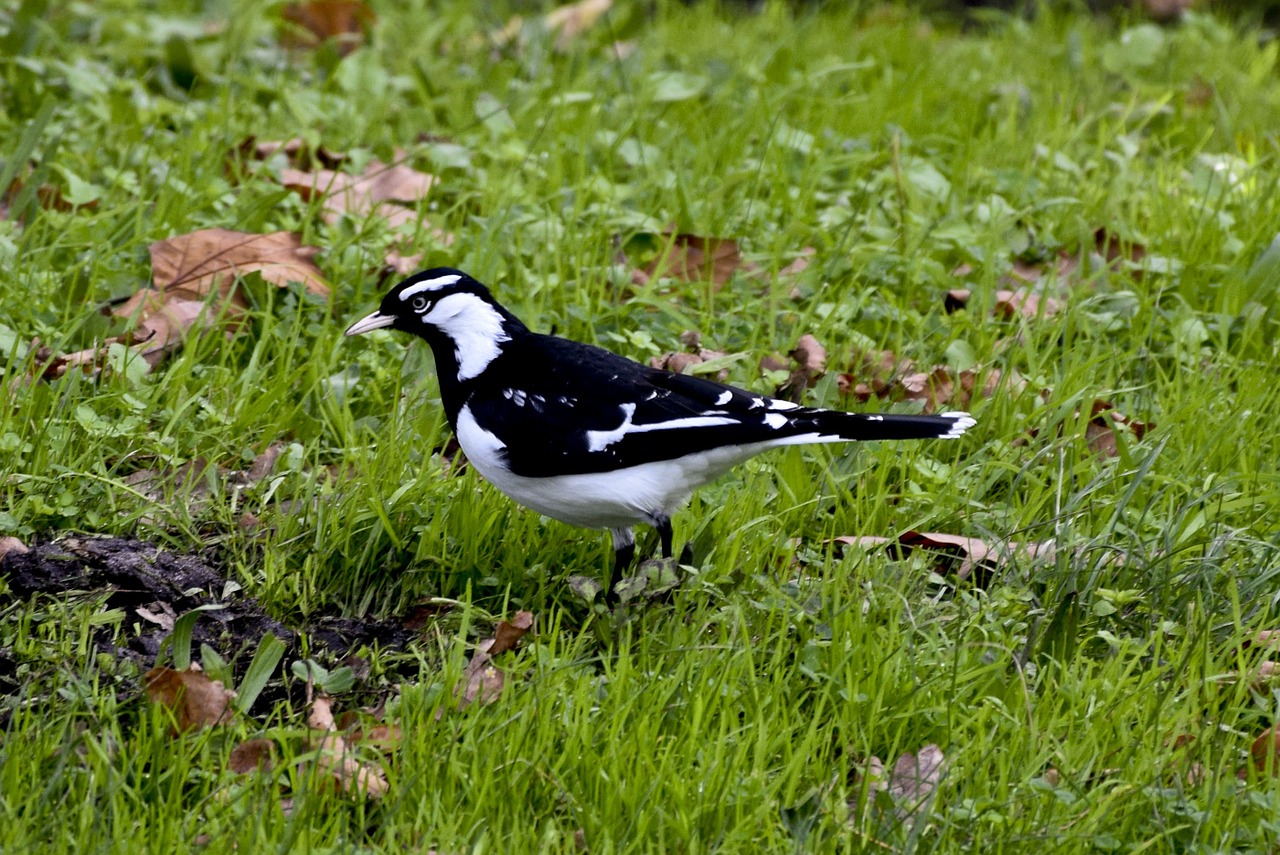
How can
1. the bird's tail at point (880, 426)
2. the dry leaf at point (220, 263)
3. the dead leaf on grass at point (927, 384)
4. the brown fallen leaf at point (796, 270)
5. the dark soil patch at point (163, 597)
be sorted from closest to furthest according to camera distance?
1. the dark soil patch at point (163, 597)
2. the bird's tail at point (880, 426)
3. the dead leaf on grass at point (927, 384)
4. the dry leaf at point (220, 263)
5. the brown fallen leaf at point (796, 270)

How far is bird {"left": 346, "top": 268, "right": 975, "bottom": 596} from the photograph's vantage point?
3545 millimetres

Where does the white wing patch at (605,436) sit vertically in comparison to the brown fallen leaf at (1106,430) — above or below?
above

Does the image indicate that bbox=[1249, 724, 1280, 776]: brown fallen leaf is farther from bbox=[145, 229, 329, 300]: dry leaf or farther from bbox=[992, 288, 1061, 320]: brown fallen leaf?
bbox=[145, 229, 329, 300]: dry leaf

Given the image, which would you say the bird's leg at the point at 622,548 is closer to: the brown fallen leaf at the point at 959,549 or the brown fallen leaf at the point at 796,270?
the brown fallen leaf at the point at 959,549

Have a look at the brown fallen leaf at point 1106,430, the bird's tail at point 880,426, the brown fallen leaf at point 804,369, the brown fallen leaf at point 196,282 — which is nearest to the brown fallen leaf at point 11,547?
the brown fallen leaf at point 196,282

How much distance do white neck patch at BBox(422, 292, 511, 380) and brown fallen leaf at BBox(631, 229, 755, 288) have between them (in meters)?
1.13

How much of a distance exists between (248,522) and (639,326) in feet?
5.02

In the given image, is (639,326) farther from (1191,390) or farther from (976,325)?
(1191,390)

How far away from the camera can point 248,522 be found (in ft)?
12.4

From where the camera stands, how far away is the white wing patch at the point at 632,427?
3590 millimetres

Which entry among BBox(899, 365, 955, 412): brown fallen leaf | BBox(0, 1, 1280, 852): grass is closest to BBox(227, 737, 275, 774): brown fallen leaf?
BBox(0, 1, 1280, 852): grass

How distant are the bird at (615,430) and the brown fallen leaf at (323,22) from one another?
368 centimetres

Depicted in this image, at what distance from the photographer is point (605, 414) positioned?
3.68 metres

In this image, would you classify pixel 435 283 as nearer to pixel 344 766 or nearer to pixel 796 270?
pixel 344 766
